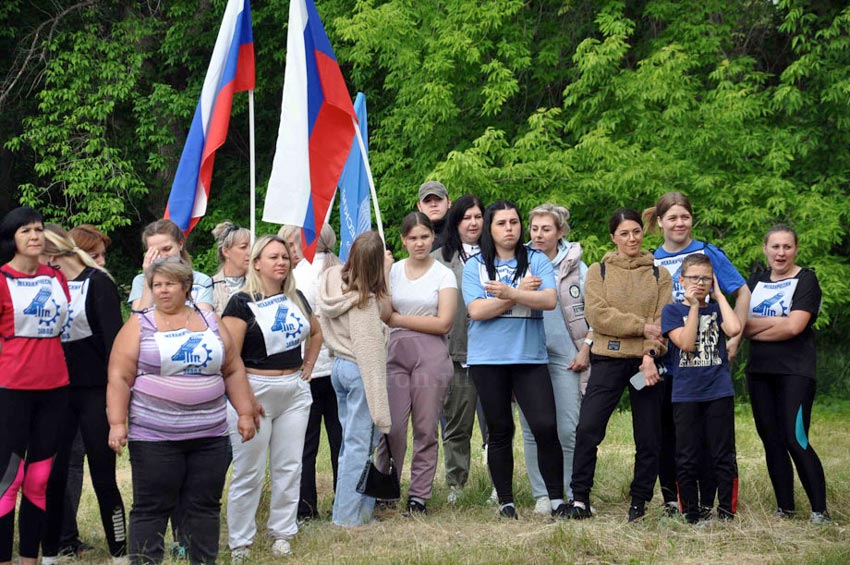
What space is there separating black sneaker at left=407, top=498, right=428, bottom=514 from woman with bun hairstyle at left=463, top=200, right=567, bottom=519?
0.52 meters

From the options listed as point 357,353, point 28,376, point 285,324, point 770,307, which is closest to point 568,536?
point 357,353

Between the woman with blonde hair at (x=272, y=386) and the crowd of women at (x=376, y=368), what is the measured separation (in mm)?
12

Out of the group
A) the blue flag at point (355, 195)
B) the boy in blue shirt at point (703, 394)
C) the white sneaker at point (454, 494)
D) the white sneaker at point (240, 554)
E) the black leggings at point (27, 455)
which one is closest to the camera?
the black leggings at point (27, 455)

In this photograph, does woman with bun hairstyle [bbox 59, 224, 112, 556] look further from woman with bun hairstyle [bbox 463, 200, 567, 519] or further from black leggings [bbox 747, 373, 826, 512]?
black leggings [bbox 747, 373, 826, 512]

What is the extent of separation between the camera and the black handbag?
6.96 m

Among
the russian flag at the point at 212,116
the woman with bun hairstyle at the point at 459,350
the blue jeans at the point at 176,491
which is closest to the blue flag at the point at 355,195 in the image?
the woman with bun hairstyle at the point at 459,350

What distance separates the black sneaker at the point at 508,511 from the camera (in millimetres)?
6980

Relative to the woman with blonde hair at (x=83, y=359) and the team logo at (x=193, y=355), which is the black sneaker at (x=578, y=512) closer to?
the team logo at (x=193, y=355)

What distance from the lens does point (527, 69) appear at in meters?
16.7

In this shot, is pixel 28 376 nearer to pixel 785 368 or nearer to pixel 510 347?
pixel 510 347

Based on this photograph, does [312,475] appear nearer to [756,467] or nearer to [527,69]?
[756,467]

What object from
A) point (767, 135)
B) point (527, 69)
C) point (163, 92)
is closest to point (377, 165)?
point (527, 69)

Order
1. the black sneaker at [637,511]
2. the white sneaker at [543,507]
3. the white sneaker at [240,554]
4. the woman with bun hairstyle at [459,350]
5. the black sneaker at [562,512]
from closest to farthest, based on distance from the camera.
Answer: the white sneaker at [240,554] → the black sneaker at [637,511] → the black sneaker at [562,512] → the white sneaker at [543,507] → the woman with bun hairstyle at [459,350]

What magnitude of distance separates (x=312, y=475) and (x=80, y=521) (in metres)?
1.67
